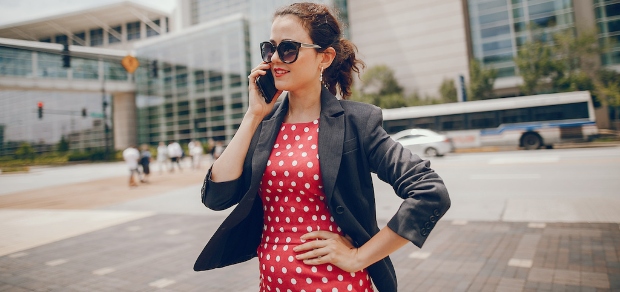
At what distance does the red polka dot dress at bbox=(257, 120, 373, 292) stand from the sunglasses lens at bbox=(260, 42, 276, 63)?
0.33 metres

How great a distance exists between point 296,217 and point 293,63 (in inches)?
22.6

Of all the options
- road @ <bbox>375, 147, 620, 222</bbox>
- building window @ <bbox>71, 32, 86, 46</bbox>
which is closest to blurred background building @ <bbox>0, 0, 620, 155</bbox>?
building window @ <bbox>71, 32, 86, 46</bbox>

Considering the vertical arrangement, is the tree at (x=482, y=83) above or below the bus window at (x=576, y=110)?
above

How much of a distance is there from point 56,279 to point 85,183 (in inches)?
519

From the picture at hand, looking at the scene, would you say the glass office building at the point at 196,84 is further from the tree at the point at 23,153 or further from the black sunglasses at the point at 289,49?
the black sunglasses at the point at 289,49

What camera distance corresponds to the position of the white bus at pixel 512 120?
18281 millimetres

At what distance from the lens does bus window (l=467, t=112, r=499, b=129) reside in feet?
65.8

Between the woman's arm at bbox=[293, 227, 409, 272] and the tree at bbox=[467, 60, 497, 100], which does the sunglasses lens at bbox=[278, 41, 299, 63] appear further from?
the tree at bbox=[467, 60, 497, 100]

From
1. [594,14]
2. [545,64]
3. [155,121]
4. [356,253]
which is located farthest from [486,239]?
[155,121]

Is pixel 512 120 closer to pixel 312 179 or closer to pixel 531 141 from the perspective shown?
A: pixel 531 141

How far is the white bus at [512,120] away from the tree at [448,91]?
14348 mm

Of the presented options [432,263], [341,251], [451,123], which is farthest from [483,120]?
[341,251]

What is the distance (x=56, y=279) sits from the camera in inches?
169

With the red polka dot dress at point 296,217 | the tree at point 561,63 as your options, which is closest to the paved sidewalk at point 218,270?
the red polka dot dress at point 296,217
